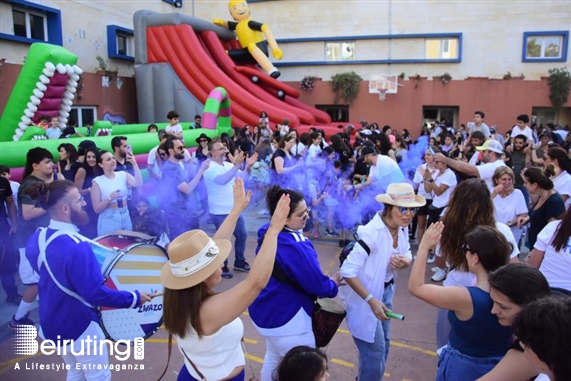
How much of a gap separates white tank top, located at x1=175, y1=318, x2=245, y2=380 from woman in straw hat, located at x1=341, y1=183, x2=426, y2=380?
1010 millimetres

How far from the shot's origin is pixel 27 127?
31.1 ft

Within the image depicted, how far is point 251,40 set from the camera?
1770 cm

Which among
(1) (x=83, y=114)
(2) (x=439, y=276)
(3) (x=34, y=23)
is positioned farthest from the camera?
(1) (x=83, y=114)

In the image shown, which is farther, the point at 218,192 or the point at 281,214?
the point at 218,192

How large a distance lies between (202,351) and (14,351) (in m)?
3.01

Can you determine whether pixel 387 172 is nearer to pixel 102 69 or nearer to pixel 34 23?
pixel 34 23

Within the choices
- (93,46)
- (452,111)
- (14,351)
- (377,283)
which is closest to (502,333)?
(377,283)

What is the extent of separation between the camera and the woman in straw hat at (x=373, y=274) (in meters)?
2.98

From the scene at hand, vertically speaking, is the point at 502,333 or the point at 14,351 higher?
the point at 502,333

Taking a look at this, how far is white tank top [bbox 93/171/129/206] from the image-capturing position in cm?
492

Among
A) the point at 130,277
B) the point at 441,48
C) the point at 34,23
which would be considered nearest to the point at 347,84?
the point at 441,48

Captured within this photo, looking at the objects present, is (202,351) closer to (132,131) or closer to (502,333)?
(502,333)

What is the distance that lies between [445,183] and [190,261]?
4759mm

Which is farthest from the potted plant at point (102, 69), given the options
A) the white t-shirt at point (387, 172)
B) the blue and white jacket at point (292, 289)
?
the blue and white jacket at point (292, 289)
